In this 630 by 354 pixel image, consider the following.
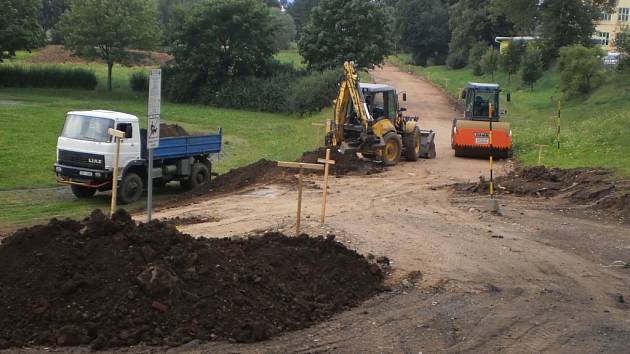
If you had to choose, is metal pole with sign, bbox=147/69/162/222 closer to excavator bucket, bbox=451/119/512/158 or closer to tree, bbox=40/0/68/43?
excavator bucket, bbox=451/119/512/158

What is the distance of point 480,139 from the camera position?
2897cm

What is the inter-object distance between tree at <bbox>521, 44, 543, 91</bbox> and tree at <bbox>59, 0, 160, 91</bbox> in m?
28.5

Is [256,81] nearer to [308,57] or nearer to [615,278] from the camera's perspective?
[308,57]

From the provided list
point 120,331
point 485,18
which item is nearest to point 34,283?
point 120,331

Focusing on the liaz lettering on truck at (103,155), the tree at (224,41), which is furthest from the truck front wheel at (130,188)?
the tree at (224,41)

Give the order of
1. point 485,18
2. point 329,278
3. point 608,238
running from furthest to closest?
point 485,18
point 608,238
point 329,278

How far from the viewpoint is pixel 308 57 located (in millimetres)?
57062

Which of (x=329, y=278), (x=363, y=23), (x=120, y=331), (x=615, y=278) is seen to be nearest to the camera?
(x=120, y=331)

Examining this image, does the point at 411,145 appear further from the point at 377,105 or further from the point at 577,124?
the point at 577,124

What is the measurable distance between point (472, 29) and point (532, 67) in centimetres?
3090

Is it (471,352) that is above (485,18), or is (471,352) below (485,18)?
below

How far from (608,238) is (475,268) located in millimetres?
4433

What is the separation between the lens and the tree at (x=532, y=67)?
180 feet

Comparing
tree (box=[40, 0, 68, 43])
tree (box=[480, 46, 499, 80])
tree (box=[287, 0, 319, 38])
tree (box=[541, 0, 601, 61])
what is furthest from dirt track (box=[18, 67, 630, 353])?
tree (box=[287, 0, 319, 38])
